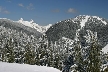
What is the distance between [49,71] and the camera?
19.1 m

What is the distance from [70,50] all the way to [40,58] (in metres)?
20.6

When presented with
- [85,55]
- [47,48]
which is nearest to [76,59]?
[85,55]

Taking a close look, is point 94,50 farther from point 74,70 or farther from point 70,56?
point 70,56

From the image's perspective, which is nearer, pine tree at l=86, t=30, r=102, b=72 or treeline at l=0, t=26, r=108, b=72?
pine tree at l=86, t=30, r=102, b=72

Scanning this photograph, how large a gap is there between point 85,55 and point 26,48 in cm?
3057

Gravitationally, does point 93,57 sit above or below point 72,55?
below

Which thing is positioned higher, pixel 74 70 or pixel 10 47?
pixel 10 47

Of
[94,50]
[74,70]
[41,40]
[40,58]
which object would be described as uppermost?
[41,40]

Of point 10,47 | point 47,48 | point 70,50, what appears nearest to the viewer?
point 70,50

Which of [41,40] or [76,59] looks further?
[41,40]

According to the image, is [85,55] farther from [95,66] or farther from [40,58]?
[40,58]

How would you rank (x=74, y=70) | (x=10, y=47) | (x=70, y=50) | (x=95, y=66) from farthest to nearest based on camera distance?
(x=10, y=47), (x=70, y=50), (x=74, y=70), (x=95, y=66)

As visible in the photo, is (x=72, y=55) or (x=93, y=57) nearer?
(x=93, y=57)

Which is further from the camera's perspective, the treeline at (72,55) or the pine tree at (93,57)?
the treeline at (72,55)
